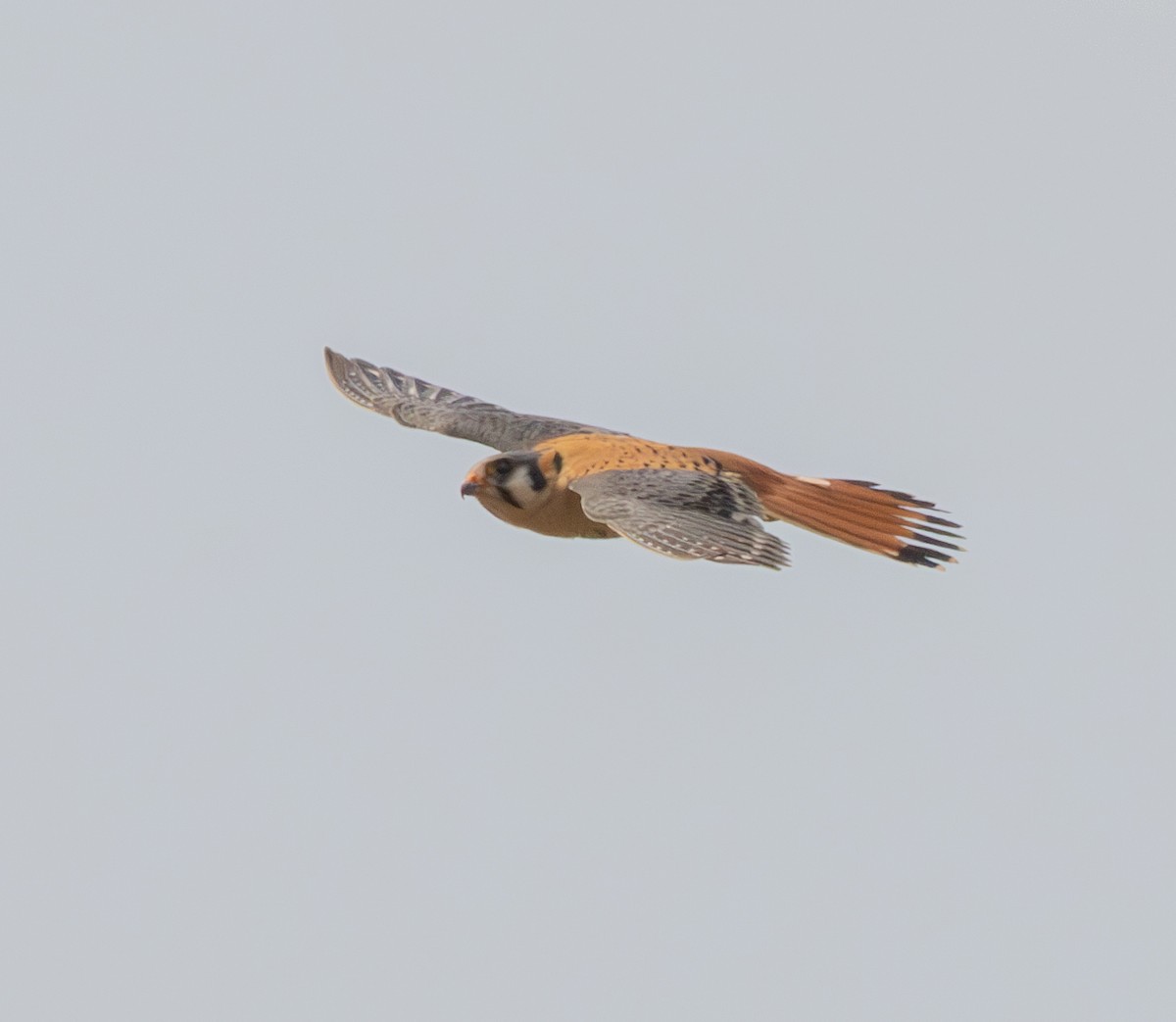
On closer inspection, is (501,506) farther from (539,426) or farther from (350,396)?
(350,396)

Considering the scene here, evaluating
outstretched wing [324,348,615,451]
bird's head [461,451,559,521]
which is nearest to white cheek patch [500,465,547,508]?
bird's head [461,451,559,521]

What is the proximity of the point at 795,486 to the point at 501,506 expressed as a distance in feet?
5.77

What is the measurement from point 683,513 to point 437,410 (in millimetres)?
3407

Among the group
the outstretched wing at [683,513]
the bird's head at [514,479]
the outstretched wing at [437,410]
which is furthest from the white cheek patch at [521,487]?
the outstretched wing at [437,410]

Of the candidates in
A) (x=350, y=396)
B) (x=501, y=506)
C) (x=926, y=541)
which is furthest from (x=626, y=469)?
(x=350, y=396)

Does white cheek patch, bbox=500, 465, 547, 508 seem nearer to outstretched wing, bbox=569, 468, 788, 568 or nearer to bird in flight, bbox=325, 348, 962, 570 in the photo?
bird in flight, bbox=325, 348, 962, 570

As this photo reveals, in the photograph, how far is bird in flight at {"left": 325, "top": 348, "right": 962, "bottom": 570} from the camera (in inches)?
451

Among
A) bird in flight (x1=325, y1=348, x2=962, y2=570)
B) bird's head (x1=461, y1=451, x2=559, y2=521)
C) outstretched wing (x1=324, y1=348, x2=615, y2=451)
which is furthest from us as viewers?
outstretched wing (x1=324, y1=348, x2=615, y2=451)

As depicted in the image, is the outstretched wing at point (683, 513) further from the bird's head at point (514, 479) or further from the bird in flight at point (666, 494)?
the bird's head at point (514, 479)

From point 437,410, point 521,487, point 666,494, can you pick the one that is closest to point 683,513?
point 666,494

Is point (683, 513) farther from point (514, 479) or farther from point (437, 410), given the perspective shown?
point (437, 410)

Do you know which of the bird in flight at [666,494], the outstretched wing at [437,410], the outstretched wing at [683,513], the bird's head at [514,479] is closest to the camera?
the outstretched wing at [683,513]

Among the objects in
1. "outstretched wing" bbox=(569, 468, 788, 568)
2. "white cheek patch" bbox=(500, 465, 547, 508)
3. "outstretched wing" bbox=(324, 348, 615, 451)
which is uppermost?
"outstretched wing" bbox=(324, 348, 615, 451)

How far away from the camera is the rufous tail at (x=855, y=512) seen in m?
12.5
